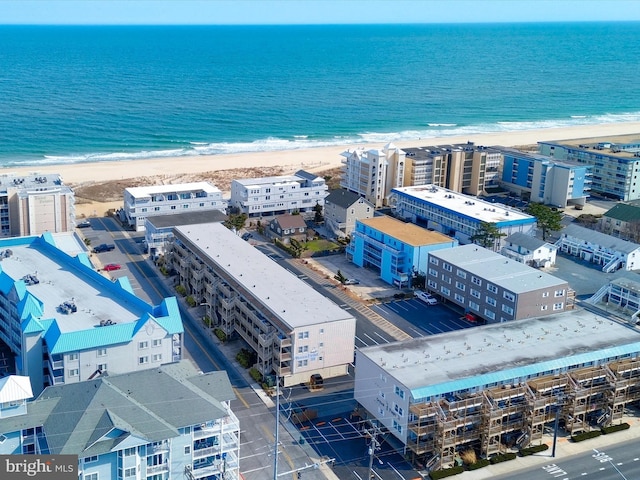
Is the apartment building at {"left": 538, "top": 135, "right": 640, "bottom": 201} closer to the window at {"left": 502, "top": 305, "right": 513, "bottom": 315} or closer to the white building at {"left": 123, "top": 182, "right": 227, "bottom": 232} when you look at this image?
the window at {"left": 502, "top": 305, "right": 513, "bottom": 315}

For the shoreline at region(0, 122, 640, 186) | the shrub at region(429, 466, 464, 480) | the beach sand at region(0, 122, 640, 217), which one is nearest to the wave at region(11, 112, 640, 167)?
the shoreline at region(0, 122, 640, 186)

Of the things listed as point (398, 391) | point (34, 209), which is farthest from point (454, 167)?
point (398, 391)

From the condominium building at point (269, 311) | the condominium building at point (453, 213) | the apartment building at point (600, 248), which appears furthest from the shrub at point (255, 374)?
the apartment building at point (600, 248)

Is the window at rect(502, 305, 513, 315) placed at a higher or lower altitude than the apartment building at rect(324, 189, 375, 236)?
lower

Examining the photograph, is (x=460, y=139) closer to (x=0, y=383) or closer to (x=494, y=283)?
(x=494, y=283)

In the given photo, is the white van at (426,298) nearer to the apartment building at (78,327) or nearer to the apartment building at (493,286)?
the apartment building at (493,286)

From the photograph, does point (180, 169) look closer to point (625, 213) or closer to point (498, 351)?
point (625, 213)
